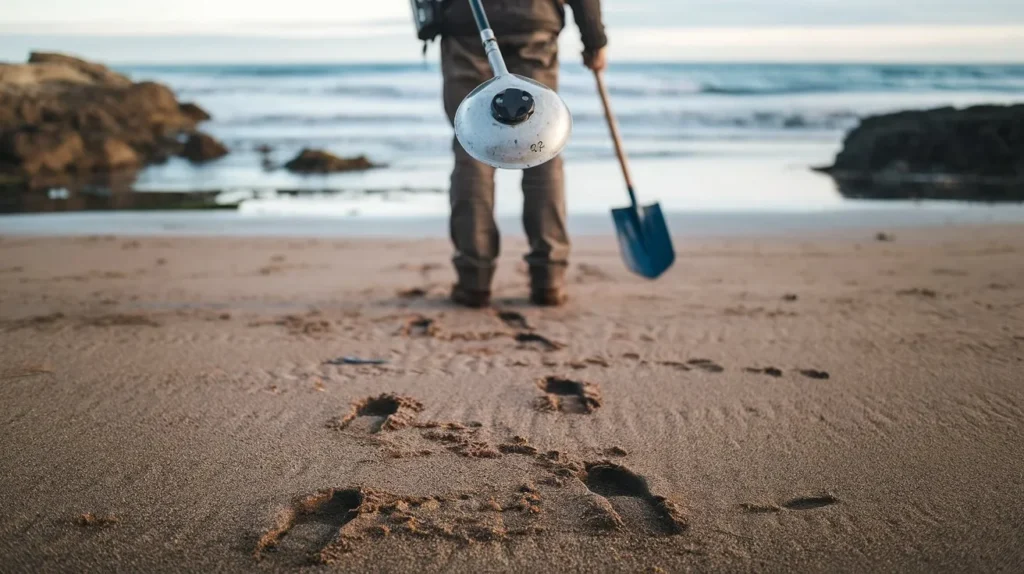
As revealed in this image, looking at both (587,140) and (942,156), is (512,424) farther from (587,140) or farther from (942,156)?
(587,140)

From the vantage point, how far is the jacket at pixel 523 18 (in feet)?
12.4

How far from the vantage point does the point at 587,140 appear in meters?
13.0

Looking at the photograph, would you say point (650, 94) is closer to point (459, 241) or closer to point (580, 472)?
point (459, 241)

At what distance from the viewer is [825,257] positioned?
5.45m

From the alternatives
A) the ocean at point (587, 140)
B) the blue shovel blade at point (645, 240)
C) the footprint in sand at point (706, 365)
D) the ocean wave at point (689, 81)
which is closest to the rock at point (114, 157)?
the ocean at point (587, 140)

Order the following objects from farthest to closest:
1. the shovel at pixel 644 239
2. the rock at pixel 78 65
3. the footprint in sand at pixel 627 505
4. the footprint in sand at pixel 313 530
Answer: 1. the rock at pixel 78 65
2. the shovel at pixel 644 239
3. the footprint in sand at pixel 627 505
4. the footprint in sand at pixel 313 530

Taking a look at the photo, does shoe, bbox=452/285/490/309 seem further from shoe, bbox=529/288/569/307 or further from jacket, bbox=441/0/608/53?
jacket, bbox=441/0/608/53

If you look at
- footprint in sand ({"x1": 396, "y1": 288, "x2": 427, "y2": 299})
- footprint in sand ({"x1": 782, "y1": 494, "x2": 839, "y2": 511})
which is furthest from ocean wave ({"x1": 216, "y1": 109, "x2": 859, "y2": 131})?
footprint in sand ({"x1": 782, "y1": 494, "x2": 839, "y2": 511})

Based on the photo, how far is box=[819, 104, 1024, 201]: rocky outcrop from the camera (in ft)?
29.6

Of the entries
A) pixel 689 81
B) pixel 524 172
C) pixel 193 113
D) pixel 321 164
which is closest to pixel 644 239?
pixel 524 172

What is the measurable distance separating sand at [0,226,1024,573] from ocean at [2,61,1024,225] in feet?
10.2

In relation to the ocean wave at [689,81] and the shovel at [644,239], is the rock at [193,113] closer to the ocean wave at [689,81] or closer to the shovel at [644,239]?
the ocean wave at [689,81]

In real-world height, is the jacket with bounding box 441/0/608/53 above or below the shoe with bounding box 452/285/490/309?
above

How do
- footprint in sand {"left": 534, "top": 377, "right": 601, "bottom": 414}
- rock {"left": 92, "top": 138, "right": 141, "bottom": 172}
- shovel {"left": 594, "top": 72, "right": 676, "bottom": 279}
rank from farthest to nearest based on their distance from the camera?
rock {"left": 92, "top": 138, "right": 141, "bottom": 172}, shovel {"left": 594, "top": 72, "right": 676, "bottom": 279}, footprint in sand {"left": 534, "top": 377, "right": 601, "bottom": 414}
